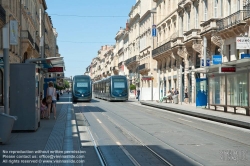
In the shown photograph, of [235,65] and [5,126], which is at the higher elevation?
[235,65]

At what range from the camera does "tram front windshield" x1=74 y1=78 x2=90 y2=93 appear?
1977 inches

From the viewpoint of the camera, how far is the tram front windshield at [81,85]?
165 ft

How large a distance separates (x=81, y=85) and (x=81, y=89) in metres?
0.48

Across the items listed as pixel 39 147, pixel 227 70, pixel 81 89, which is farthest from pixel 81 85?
pixel 39 147

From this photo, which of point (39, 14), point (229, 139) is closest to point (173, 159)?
point (229, 139)

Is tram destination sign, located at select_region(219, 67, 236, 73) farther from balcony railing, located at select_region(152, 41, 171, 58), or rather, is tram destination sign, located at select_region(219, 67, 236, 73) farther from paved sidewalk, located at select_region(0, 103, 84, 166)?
balcony railing, located at select_region(152, 41, 171, 58)

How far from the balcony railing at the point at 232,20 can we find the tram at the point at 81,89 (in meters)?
19.8

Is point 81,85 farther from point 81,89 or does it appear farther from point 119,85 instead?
point 119,85

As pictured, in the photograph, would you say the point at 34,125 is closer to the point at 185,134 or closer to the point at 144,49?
the point at 185,134

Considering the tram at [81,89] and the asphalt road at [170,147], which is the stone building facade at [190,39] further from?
the asphalt road at [170,147]

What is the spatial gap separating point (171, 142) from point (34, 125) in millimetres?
5048

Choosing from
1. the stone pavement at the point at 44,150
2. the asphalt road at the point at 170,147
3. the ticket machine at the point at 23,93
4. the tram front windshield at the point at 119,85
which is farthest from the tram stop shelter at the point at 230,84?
the tram front windshield at the point at 119,85

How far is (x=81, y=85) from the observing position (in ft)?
166

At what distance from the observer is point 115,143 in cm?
1308
